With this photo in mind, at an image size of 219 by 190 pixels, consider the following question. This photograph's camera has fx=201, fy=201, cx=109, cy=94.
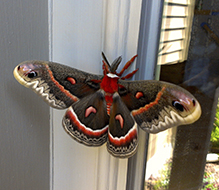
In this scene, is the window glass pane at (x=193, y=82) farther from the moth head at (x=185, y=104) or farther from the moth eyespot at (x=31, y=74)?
the moth eyespot at (x=31, y=74)

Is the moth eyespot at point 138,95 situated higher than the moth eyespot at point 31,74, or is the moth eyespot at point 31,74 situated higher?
the moth eyespot at point 31,74

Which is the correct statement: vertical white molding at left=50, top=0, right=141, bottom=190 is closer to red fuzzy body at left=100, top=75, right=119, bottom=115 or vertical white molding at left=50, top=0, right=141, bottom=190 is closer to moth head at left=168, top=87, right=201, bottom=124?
red fuzzy body at left=100, top=75, right=119, bottom=115

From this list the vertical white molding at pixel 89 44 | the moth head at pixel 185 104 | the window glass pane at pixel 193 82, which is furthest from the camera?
the vertical white molding at pixel 89 44

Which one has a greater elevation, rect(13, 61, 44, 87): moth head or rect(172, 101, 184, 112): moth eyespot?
rect(13, 61, 44, 87): moth head

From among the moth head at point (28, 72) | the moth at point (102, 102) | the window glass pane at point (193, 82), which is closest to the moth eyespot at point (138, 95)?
the moth at point (102, 102)

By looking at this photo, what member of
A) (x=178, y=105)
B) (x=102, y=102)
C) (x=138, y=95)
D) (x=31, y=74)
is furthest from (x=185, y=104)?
(x=31, y=74)

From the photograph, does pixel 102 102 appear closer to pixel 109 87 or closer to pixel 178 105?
pixel 109 87

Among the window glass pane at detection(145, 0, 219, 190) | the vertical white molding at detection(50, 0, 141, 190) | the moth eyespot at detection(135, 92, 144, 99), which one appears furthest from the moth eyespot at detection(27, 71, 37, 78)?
the window glass pane at detection(145, 0, 219, 190)
